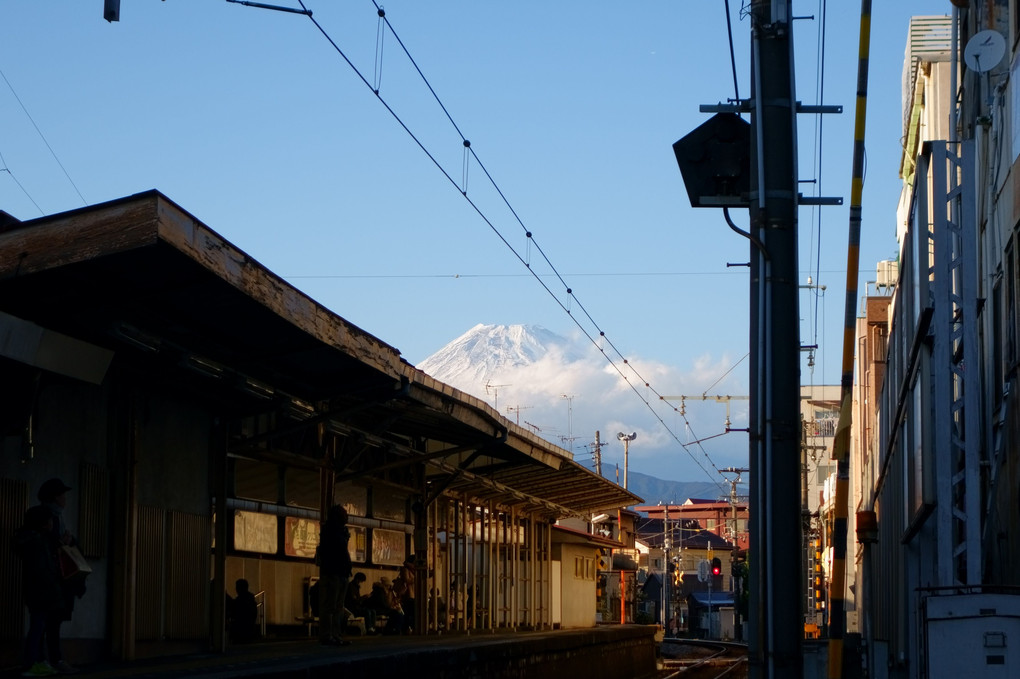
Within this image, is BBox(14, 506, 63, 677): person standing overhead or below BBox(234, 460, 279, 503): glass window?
below

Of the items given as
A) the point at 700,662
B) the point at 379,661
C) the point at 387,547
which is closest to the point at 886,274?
the point at 700,662

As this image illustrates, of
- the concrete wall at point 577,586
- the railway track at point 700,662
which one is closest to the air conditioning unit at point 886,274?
the railway track at point 700,662

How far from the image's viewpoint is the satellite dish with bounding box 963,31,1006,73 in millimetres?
13969

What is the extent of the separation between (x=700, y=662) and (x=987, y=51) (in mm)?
28572

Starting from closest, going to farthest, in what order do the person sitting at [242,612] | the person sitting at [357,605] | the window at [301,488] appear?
the person sitting at [242,612]
the window at [301,488]
the person sitting at [357,605]

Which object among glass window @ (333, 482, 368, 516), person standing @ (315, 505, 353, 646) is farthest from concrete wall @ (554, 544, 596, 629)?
person standing @ (315, 505, 353, 646)

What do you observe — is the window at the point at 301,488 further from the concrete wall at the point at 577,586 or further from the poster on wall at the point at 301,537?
the concrete wall at the point at 577,586

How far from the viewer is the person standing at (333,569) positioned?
14.9 metres

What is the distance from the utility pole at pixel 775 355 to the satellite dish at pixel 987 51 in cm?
666

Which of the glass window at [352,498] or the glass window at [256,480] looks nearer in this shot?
the glass window at [256,480]

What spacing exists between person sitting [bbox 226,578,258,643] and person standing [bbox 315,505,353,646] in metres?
1.39

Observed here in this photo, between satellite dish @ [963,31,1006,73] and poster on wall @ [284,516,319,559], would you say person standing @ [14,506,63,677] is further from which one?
satellite dish @ [963,31,1006,73]

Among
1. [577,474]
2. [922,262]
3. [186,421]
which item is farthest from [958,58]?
[186,421]

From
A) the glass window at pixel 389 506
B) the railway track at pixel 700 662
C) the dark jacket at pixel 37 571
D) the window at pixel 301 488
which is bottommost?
the railway track at pixel 700 662
